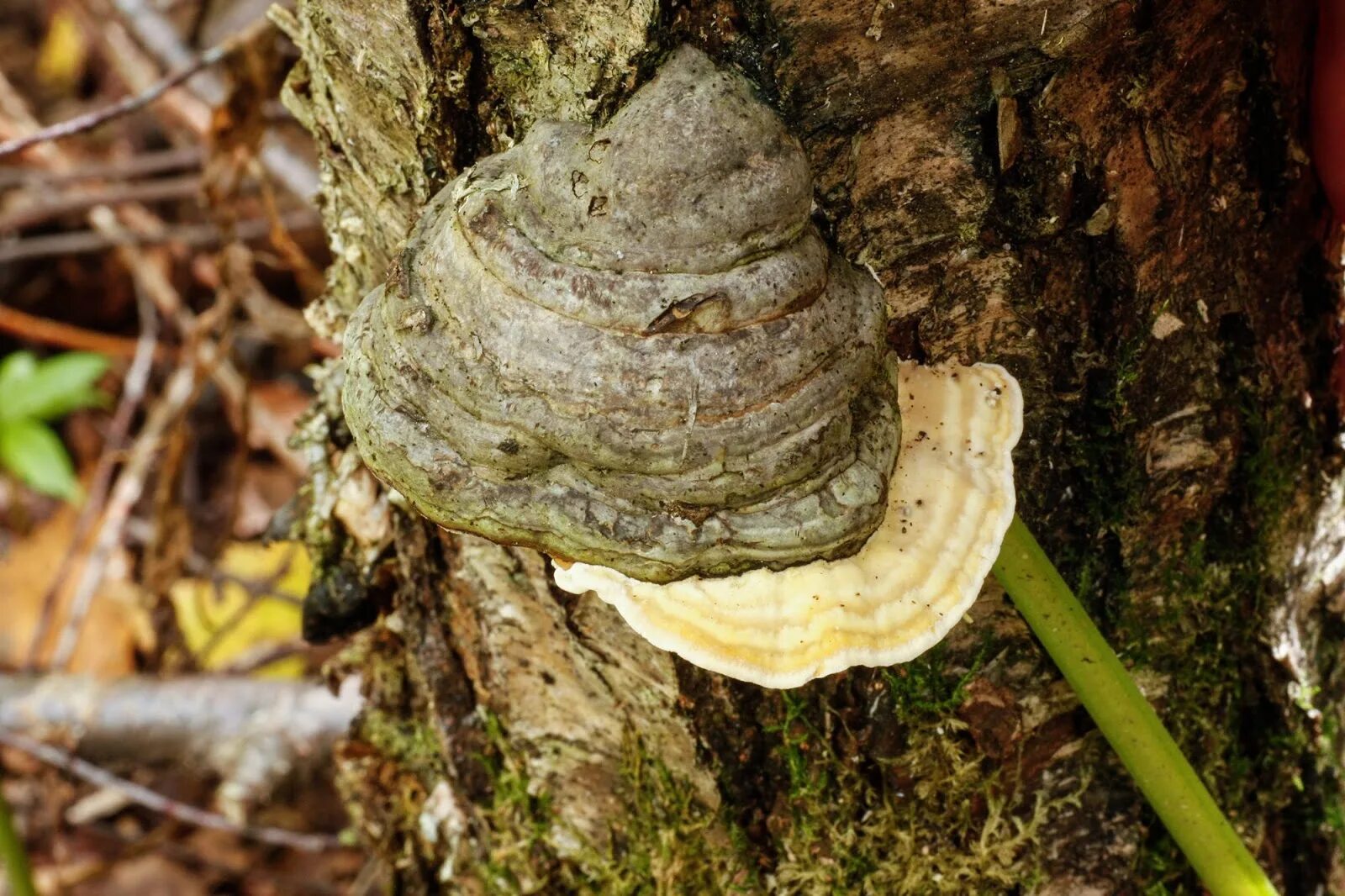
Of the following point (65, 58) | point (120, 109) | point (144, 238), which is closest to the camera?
point (120, 109)

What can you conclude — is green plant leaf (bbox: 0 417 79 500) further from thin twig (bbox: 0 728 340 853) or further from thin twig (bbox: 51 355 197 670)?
thin twig (bbox: 0 728 340 853)

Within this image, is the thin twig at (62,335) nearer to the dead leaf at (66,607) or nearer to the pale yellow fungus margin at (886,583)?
the dead leaf at (66,607)

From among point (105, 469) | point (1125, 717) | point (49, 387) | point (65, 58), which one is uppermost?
point (65, 58)

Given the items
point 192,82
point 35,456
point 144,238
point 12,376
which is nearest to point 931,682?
point 35,456

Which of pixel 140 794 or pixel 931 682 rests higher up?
pixel 931 682

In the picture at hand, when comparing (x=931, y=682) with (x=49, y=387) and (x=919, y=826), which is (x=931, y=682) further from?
(x=49, y=387)

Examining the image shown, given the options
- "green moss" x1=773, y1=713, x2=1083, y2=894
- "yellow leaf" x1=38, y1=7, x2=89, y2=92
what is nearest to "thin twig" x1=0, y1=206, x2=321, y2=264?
"yellow leaf" x1=38, y1=7, x2=89, y2=92
